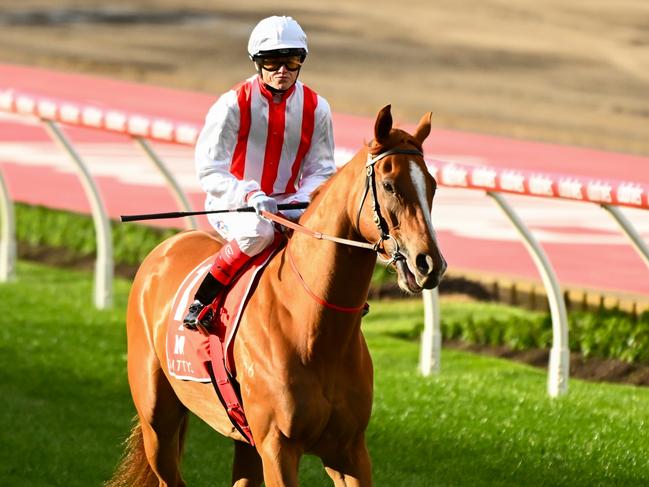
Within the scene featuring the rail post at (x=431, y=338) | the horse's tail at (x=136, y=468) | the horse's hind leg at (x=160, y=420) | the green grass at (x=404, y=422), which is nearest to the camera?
the horse's hind leg at (x=160, y=420)

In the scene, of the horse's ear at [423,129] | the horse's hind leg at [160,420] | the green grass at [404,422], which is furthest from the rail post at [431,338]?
the horse's ear at [423,129]

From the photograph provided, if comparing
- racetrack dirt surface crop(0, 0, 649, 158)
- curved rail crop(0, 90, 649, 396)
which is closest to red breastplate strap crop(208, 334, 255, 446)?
curved rail crop(0, 90, 649, 396)

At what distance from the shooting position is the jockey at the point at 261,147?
595cm

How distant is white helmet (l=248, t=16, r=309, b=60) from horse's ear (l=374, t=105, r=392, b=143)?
2.44ft

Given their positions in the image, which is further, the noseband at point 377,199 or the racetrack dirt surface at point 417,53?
the racetrack dirt surface at point 417,53

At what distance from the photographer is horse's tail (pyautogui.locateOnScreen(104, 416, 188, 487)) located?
686cm

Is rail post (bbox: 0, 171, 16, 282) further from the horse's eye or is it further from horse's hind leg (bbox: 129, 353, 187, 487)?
the horse's eye

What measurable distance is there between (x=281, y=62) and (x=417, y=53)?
59.7 feet

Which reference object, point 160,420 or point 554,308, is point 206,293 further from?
point 554,308

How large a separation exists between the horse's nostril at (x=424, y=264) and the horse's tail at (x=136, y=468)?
2.08 m

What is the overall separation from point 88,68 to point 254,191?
1704cm

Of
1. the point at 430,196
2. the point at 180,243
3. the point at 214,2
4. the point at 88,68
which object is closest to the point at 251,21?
the point at 214,2

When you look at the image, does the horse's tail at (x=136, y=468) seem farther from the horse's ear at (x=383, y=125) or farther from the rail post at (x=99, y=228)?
the rail post at (x=99, y=228)

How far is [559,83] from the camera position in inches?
850
